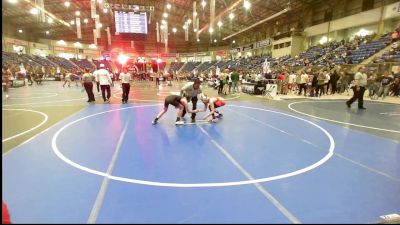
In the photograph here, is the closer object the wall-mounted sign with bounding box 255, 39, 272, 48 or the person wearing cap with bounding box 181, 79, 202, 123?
the person wearing cap with bounding box 181, 79, 202, 123

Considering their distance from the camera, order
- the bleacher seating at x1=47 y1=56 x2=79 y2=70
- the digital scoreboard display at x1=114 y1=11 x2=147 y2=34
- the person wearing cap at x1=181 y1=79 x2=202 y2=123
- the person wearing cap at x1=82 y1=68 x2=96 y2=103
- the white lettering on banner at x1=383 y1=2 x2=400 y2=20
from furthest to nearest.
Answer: the bleacher seating at x1=47 y1=56 x2=79 y2=70
the digital scoreboard display at x1=114 y1=11 x2=147 y2=34
the white lettering on banner at x1=383 y1=2 x2=400 y2=20
the person wearing cap at x1=82 y1=68 x2=96 y2=103
the person wearing cap at x1=181 y1=79 x2=202 y2=123

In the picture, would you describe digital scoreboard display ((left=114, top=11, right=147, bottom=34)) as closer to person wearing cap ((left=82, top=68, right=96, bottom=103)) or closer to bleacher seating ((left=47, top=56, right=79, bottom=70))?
person wearing cap ((left=82, top=68, right=96, bottom=103))

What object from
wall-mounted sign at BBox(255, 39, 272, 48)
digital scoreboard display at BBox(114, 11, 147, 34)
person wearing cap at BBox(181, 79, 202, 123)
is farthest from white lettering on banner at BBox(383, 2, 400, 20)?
person wearing cap at BBox(181, 79, 202, 123)

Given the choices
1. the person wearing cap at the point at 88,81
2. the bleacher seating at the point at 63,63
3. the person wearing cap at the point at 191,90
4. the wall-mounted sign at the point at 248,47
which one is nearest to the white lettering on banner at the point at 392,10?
the person wearing cap at the point at 191,90

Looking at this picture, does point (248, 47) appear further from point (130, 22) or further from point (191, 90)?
point (191, 90)

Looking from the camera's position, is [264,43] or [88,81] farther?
[264,43]

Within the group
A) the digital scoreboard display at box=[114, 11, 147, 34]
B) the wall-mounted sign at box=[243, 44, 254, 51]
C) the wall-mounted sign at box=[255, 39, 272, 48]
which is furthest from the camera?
the wall-mounted sign at box=[243, 44, 254, 51]

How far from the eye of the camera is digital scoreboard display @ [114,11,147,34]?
22.5 metres

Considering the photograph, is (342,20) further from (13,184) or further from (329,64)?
(13,184)

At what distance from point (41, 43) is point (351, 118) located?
53337 mm

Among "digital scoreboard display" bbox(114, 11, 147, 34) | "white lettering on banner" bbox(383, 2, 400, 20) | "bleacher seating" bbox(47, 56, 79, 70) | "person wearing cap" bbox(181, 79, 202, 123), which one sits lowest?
"person wearing cap" bbox(181, 79, 202, 123)

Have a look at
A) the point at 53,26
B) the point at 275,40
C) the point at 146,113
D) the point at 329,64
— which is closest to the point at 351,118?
the point at 146,113

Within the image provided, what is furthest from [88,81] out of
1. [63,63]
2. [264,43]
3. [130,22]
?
[63,63]

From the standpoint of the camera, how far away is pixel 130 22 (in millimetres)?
22812
